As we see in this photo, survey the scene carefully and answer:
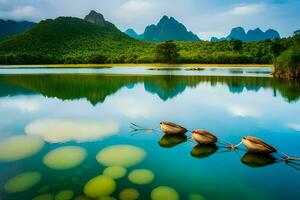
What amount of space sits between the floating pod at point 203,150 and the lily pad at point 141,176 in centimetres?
233

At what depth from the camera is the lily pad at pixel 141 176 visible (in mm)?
7941

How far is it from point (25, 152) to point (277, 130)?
37.6ft

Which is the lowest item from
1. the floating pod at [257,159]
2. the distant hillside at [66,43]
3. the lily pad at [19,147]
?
the floating pod at [257,159]

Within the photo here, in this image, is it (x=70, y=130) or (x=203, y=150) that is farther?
(x=70, y=130)

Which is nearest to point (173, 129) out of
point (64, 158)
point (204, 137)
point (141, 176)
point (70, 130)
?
point (204, 137)

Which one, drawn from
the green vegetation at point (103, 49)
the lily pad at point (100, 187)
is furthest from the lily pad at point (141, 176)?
the green vegetation at point (103, 49)

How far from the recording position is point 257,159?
31.8 ft

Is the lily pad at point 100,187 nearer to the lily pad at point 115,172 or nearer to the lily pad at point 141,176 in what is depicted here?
the lily pad at point 115,172

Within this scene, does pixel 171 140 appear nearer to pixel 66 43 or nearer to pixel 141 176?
pixel 141 176

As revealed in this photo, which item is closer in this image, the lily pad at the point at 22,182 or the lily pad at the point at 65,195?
the lily pad at the point at 65,195

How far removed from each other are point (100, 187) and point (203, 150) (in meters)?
4.62

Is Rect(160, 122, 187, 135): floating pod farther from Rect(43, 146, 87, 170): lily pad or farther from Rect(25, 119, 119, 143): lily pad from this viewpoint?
Rect(43, 146, 87, 170): lily pad

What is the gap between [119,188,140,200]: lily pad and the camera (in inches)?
275

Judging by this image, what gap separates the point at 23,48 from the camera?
106m
